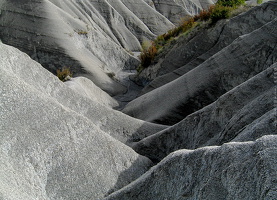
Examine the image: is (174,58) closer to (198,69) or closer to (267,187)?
(198,69)

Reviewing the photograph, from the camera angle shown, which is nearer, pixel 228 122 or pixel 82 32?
pixel 228 122

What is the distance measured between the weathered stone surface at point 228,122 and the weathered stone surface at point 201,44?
7.21m

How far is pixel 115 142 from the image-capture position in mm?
8188

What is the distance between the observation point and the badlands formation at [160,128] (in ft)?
14.8

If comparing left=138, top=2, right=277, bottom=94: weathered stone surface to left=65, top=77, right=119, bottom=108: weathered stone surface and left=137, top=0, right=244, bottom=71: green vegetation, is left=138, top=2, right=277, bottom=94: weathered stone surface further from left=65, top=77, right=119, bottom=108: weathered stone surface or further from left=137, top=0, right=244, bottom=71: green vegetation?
left=65, top=77, right=119, bottom=108: weathered stone surface

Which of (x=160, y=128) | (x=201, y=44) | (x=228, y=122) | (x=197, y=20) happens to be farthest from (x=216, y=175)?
(x=197, y=20)

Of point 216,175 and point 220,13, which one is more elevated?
point 216,175

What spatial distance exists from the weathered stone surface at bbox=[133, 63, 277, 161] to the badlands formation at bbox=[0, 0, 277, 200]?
0.03 m

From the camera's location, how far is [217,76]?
12734 millimetres

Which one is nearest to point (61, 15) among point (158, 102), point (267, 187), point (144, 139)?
point (158, 102)

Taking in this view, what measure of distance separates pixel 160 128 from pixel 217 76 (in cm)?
333

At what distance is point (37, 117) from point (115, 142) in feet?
6.96

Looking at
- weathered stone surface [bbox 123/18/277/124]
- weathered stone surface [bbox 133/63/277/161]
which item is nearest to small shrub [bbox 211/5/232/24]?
weathered stone surface [bbox 123/18/277/124]

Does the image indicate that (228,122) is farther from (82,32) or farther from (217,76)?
(82,32)
